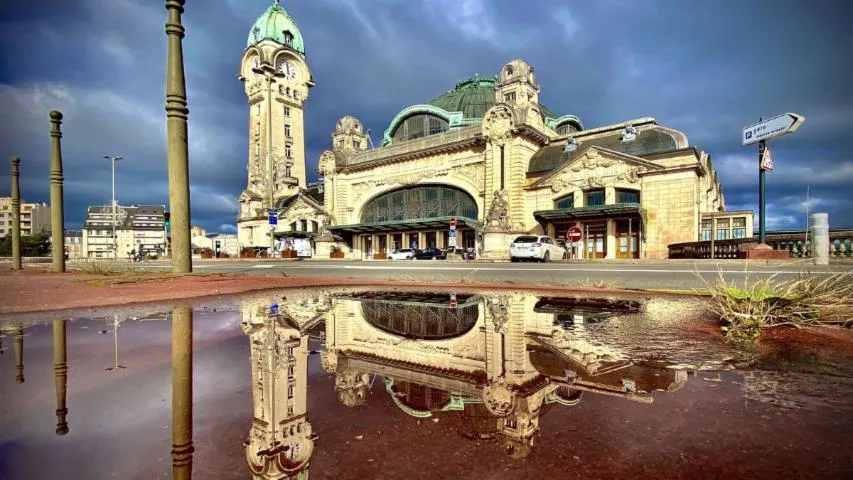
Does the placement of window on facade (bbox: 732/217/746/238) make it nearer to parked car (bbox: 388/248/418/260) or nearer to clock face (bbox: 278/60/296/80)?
parked car (bbox: 388/248/418/260)

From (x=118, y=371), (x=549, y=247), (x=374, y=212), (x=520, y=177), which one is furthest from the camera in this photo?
(x=374, y=212)

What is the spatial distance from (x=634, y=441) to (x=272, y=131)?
6531 cm

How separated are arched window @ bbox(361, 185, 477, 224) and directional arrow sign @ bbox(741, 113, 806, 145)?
21.2 metres

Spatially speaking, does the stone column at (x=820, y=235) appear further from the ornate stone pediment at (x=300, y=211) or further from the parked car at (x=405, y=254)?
the ornate stone pediment at (x=300, y=211)

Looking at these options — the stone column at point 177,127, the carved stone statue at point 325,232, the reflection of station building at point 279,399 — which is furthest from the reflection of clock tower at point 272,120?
the reflection of station building at point 279,399

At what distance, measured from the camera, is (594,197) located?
30953 millimetres

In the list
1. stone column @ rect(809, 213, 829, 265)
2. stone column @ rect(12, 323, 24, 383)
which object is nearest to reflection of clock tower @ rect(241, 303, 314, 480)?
stone column @ rect(12, 323, 24, 383)

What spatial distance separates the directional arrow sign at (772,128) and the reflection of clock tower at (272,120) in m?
54.0

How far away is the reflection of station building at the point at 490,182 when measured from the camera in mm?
28562

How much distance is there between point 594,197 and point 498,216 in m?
7.51

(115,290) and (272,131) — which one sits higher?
(272,131)

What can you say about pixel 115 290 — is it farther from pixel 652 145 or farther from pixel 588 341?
pixel 652 145

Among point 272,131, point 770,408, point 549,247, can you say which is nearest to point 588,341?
point 770,408

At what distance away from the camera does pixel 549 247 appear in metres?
22.0
